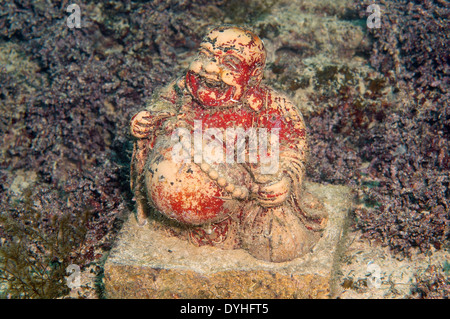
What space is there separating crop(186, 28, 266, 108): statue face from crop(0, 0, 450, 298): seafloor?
1308 mm

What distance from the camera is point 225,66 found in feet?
9.93

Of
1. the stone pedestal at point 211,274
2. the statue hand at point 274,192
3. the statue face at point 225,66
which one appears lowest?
the stone pedestal at point 211,274

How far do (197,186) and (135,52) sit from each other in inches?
167

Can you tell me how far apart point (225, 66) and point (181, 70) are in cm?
310

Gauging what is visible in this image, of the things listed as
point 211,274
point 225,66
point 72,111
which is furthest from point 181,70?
point 211,274

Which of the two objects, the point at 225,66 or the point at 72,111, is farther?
the point at 72,111

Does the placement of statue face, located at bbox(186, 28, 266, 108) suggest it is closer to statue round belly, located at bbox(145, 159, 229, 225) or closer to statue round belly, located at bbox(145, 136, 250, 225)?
statue round belly, located at bbox(145, 136, 250, 225)

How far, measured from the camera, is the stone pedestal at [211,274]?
3285 mm

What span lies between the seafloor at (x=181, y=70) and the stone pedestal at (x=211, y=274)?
1.95ft

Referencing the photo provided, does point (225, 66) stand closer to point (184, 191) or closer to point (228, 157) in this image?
point (228, 157)

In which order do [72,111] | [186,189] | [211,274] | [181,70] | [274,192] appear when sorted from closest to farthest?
[186,189]
[274,192]
[211,274]
[72,111]
[181,70]

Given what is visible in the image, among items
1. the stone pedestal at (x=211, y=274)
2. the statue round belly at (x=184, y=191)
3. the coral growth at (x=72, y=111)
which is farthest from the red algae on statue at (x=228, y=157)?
the coral growth at (x=72, y=111)

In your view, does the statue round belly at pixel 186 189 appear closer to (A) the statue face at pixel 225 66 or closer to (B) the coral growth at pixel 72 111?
(A) the statue face at pixel 225 66

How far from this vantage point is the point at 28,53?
21.9ft
